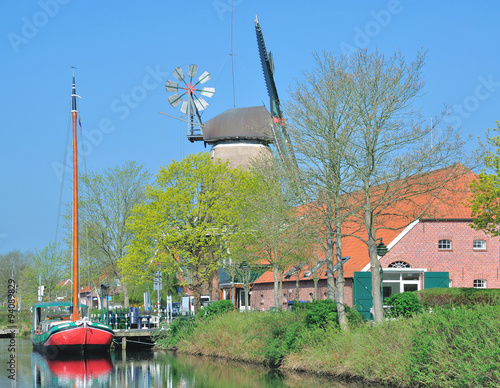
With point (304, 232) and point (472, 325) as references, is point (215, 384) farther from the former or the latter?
point (472, 325)

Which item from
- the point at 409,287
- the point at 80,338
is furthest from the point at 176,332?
the point at 409,287

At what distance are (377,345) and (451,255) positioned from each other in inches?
709

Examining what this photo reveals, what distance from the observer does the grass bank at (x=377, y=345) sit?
1350 cm

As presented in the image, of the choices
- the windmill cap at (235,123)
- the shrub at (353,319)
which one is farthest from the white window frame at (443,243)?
the windmill cap at (235,123)

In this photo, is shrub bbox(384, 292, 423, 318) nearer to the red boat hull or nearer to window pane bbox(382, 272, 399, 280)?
window pane bbox(382, 272, 399, 280)

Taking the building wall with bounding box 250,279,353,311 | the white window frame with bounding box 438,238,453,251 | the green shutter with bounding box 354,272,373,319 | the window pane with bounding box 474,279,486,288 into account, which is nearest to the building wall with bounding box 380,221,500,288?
the white window frame with bounding box 438,238,453,251

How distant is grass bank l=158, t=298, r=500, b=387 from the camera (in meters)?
13.5

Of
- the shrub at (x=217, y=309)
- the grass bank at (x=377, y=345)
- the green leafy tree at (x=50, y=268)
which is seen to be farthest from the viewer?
the green leafy tree at (x=50, y=268)

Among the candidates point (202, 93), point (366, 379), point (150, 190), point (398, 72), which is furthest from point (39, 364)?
point (202, 93)

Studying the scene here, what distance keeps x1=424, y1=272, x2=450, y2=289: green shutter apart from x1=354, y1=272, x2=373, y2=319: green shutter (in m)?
3.28

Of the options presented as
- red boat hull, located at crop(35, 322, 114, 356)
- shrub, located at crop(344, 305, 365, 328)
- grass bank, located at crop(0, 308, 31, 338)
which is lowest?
grass bank, located at crop(0, 308, 31, 338)

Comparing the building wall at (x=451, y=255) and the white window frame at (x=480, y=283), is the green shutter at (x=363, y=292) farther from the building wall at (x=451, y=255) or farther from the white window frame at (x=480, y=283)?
the white window frame at (x=480, y=283)

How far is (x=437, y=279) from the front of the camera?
109 ft

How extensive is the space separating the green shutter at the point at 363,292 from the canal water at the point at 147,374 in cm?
824
